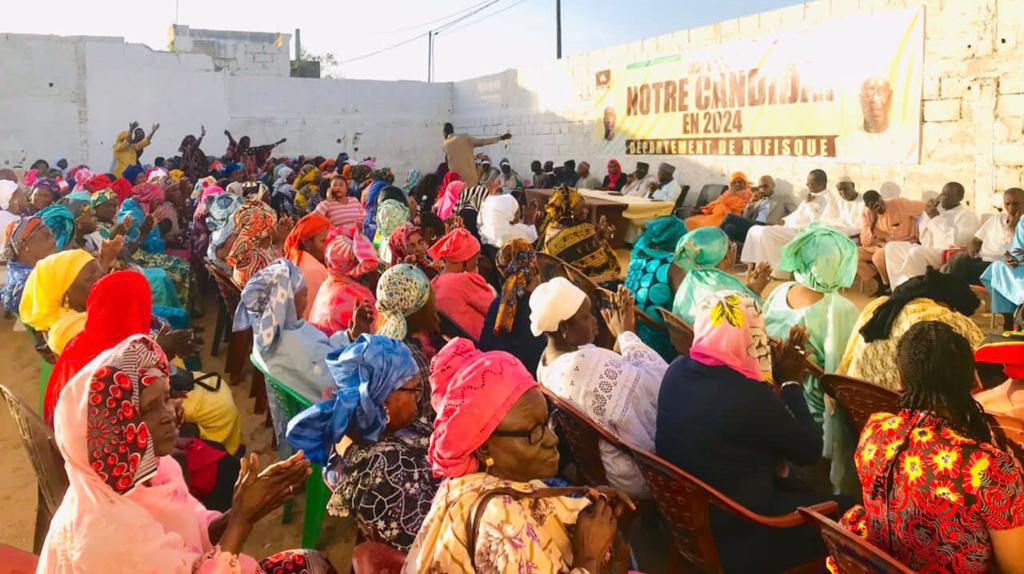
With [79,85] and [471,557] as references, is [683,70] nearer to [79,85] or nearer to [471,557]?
[471,557]

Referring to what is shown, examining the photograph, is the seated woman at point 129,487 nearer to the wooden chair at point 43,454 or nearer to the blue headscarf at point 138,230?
the wooden chair at point 43,454

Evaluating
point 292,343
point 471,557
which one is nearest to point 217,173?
point 292,343

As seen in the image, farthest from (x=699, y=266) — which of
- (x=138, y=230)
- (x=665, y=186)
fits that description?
(x=665, y=186)

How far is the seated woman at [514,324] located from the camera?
3.85m

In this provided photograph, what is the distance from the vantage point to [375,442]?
2.25 metres

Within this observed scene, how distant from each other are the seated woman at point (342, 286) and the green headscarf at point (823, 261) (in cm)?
206

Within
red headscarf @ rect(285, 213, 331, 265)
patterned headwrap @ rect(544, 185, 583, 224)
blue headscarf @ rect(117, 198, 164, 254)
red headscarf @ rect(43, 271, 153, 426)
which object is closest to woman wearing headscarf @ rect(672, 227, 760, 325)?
patterned headwrap @ rect(544, 185, 583, 224)

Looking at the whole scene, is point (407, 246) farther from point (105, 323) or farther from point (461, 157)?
point (461, 157)

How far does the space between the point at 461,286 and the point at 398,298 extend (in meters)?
1.05

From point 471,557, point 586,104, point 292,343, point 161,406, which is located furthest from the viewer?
Answer: point 586,104

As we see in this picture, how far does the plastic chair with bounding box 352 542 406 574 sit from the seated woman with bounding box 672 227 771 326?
227 cm

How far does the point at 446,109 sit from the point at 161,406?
19.7 meters

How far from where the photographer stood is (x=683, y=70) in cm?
1166

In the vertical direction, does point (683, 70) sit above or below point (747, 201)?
→ above
